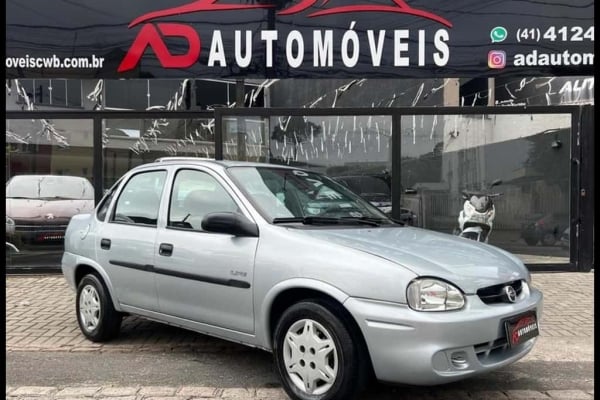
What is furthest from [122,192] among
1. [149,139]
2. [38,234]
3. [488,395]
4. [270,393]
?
[38,234]

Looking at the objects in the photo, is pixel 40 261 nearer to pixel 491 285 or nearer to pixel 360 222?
pixel 360 222

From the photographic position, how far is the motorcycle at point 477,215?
8.82 metres

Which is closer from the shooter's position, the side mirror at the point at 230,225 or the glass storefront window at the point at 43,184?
the side mirror at the point at 230,225

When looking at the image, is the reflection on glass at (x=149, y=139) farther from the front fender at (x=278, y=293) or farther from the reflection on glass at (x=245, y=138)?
the front fender at (x=278, y=293)

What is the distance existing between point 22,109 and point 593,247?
920 centimetres

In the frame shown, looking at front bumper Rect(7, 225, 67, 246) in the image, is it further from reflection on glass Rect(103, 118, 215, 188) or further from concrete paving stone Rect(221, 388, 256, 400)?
concrete paving stone Rect(221, 388, 256, 400)

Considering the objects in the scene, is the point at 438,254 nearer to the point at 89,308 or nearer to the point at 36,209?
the point at 89,308

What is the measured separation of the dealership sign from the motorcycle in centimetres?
188

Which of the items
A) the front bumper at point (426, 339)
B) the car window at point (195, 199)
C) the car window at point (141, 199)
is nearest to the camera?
the front bumper at point (426, 339)

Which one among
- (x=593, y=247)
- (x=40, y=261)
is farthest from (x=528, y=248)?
(x=40, y=261)

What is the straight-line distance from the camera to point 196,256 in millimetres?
4266

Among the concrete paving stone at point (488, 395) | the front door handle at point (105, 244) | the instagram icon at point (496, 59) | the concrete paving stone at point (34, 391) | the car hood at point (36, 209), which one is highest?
the instagram icon at point (496, 59)

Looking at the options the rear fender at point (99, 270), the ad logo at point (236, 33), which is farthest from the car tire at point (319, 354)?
the ad logo at point (236, 33)

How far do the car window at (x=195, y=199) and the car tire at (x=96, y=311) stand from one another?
44.0 inches
